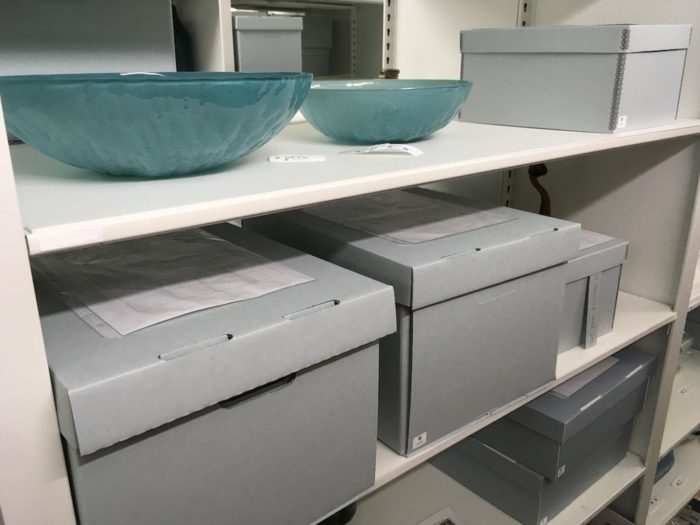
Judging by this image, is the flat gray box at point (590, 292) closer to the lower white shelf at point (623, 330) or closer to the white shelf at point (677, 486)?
the lower white shelf at point (623, 330)

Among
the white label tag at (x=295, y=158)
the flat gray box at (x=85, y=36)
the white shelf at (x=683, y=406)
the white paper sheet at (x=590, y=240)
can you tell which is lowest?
the white shelf at (x=683, y=406)

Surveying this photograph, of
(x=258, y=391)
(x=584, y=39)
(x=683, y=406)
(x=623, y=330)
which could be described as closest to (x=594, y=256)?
(x=623, y=330)

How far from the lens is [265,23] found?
104cm

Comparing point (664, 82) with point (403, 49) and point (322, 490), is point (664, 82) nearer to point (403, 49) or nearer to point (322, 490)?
point (403, 49)

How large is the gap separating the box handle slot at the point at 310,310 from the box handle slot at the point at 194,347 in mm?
59

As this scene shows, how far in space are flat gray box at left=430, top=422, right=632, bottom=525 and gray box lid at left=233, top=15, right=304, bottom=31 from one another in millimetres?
841

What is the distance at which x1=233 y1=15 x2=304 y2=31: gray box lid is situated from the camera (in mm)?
1019

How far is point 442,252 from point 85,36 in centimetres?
50

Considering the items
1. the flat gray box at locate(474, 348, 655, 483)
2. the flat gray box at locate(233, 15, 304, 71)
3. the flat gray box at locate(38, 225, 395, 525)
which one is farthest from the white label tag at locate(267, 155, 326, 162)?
the flat gray box at locate(474, 348, 655, 483)

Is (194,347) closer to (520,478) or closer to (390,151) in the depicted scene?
(390,151)

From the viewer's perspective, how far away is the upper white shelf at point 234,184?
0.41m

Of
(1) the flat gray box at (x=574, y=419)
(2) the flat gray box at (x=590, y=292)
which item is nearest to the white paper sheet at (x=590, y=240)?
(2) the flat gray box at (x=590, y=292)

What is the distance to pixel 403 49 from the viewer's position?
3.69 feet

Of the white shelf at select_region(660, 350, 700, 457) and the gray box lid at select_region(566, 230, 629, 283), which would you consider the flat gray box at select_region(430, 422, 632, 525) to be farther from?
the gray box lid at select_region(566, 230, 629, 283)
